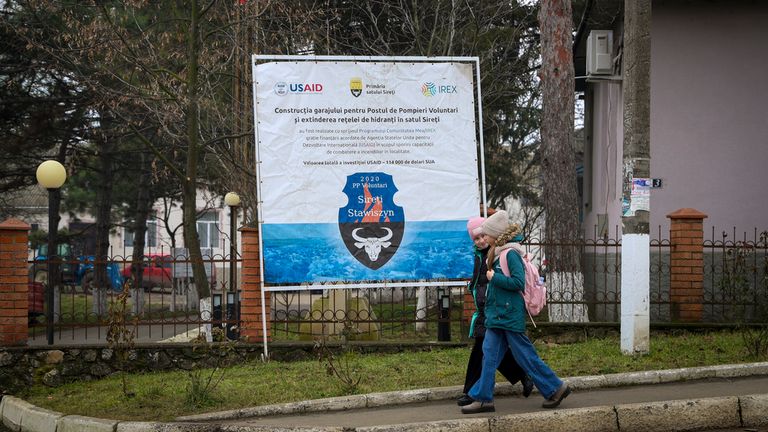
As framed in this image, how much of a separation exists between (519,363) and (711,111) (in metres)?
9.38

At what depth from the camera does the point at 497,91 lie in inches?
826

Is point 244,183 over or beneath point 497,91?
beneath

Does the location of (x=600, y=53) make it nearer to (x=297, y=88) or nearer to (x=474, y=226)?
(x=297, y=88)

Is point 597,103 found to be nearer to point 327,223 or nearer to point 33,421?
point 327,223

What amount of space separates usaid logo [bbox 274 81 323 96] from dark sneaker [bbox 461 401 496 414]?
472cm


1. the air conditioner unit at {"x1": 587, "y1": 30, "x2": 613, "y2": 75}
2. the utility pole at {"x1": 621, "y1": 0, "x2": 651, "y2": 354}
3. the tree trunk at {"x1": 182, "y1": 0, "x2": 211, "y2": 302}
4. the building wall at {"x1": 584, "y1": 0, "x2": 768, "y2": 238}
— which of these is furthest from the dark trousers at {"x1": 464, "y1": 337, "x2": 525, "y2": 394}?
the air conditioner unit at {"x1": 587, "y1": 30, "x2": 613, "y2": 75}

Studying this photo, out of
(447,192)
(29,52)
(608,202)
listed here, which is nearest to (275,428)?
(447,192)

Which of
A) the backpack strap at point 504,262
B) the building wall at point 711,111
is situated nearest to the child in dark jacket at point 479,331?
the backpack strap at point 504,262

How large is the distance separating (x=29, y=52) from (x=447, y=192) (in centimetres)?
1423

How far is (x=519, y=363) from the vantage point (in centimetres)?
725

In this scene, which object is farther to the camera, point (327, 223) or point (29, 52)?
point (29, 52)

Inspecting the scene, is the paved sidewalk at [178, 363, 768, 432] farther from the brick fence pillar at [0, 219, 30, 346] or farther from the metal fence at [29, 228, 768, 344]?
the brick fence pillar at [0, 219, 30, 346]

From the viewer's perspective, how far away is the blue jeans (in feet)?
23.6

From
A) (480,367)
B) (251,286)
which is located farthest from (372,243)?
(480,367)
